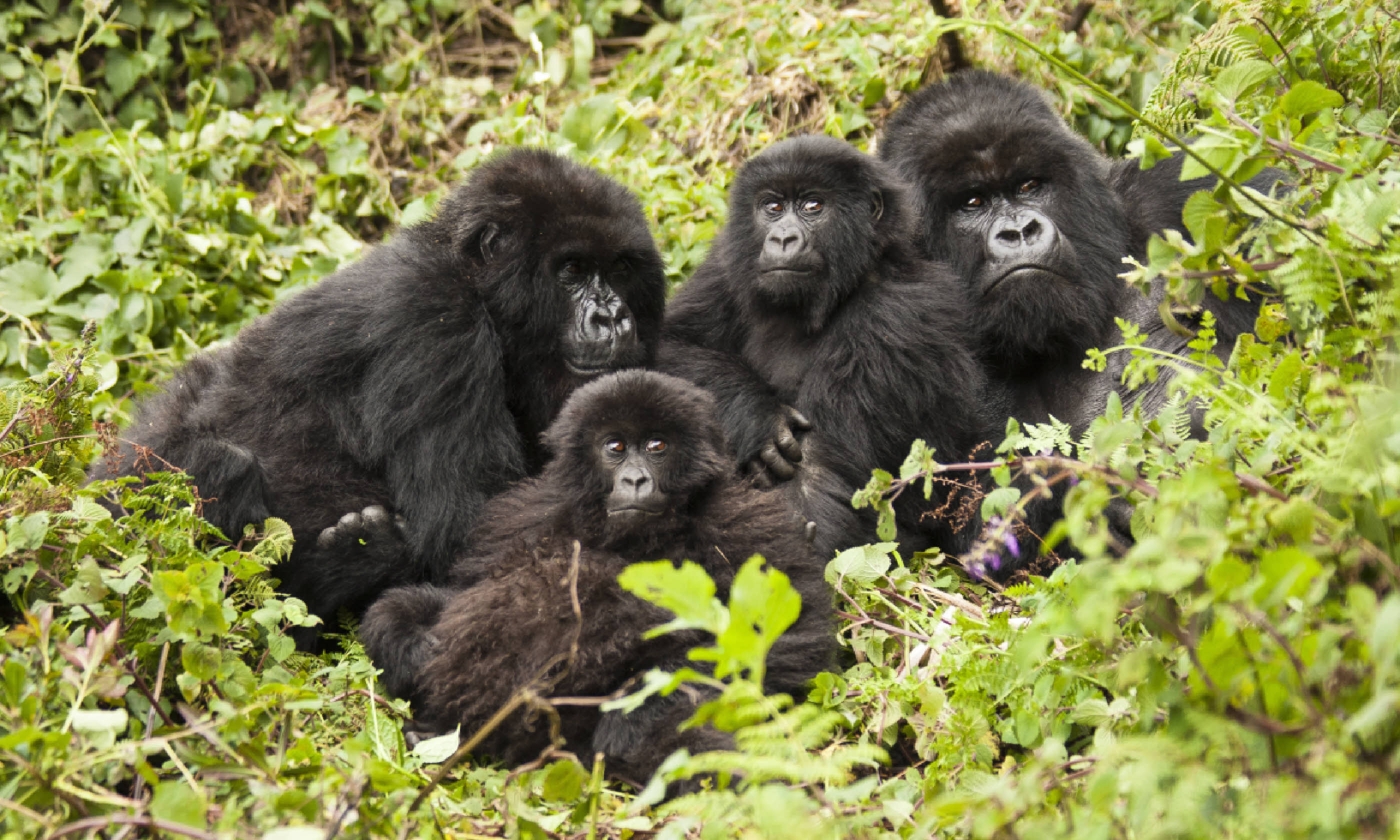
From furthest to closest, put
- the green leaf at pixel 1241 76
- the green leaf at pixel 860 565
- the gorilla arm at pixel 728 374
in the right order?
1. the gorilla arm at pixel 728 374
2. the green leaf at pixel 860 565
3. the green leaf at pixel 1241 76

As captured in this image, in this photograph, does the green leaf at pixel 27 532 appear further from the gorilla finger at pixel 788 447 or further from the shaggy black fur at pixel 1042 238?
the shaggy black fur at pixel 1042 238

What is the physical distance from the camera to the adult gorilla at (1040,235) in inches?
160

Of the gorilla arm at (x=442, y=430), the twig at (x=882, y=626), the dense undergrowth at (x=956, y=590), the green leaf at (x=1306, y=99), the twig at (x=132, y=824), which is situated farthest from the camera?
the gorilla arm at (x=442, y=430)

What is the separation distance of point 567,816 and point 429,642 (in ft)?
2.72

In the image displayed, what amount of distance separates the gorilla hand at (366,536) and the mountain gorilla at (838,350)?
1.04 m

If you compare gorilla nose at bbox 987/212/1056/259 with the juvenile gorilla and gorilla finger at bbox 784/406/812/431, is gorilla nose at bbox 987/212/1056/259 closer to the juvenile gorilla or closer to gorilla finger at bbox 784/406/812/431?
gorilla finger at bbox 784/406/812/431

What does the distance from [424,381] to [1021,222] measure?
6.54 feet

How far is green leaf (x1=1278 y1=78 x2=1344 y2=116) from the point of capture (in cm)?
245

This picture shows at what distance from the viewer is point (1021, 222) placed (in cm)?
412

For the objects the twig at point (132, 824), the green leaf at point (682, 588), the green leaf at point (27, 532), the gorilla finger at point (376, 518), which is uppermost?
the green leaf at point (682, 588)

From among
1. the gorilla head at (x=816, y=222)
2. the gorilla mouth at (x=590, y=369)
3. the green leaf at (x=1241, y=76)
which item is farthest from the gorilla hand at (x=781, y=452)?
the green leaf at (x=1241, y=76)

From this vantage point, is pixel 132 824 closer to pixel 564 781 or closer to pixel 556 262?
pixel 564 781

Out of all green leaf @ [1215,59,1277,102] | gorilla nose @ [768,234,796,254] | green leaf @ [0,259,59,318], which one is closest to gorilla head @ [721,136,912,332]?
gorilla nose @ [768,234,796,254]

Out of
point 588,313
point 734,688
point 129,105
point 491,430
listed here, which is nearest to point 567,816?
point 734,688
